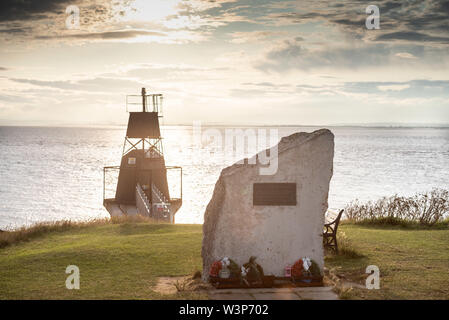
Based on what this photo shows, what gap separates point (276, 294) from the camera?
884 cm

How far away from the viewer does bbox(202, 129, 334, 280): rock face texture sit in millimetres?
9375

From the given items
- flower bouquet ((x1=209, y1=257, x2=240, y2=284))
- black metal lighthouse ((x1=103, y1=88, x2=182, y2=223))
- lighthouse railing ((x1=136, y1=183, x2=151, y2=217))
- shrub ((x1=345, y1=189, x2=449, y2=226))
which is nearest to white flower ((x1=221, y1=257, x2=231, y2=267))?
flower bouquet ((x1=209, y1=257, x2=240, y2=284))

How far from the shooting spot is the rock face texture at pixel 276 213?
9.38 m

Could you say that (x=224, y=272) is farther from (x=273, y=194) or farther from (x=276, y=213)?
(x=273, y=194)

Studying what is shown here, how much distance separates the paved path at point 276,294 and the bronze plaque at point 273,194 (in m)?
1.70

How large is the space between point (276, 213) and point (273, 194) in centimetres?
42

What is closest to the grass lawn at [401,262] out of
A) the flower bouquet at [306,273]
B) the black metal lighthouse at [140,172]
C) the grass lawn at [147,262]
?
the grass lawn at [147,262]

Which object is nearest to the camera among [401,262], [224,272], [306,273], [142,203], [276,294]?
[276,294]

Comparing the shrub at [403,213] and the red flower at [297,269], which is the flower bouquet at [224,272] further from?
the shrub at [403,213]

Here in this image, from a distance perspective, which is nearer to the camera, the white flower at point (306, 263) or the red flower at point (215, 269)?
the red flower at point (215, 269)

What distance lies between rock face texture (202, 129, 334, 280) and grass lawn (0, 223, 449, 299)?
4.22ft

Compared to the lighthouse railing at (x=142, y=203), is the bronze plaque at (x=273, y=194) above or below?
above

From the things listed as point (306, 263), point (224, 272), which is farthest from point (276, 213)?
point (224, 272)
